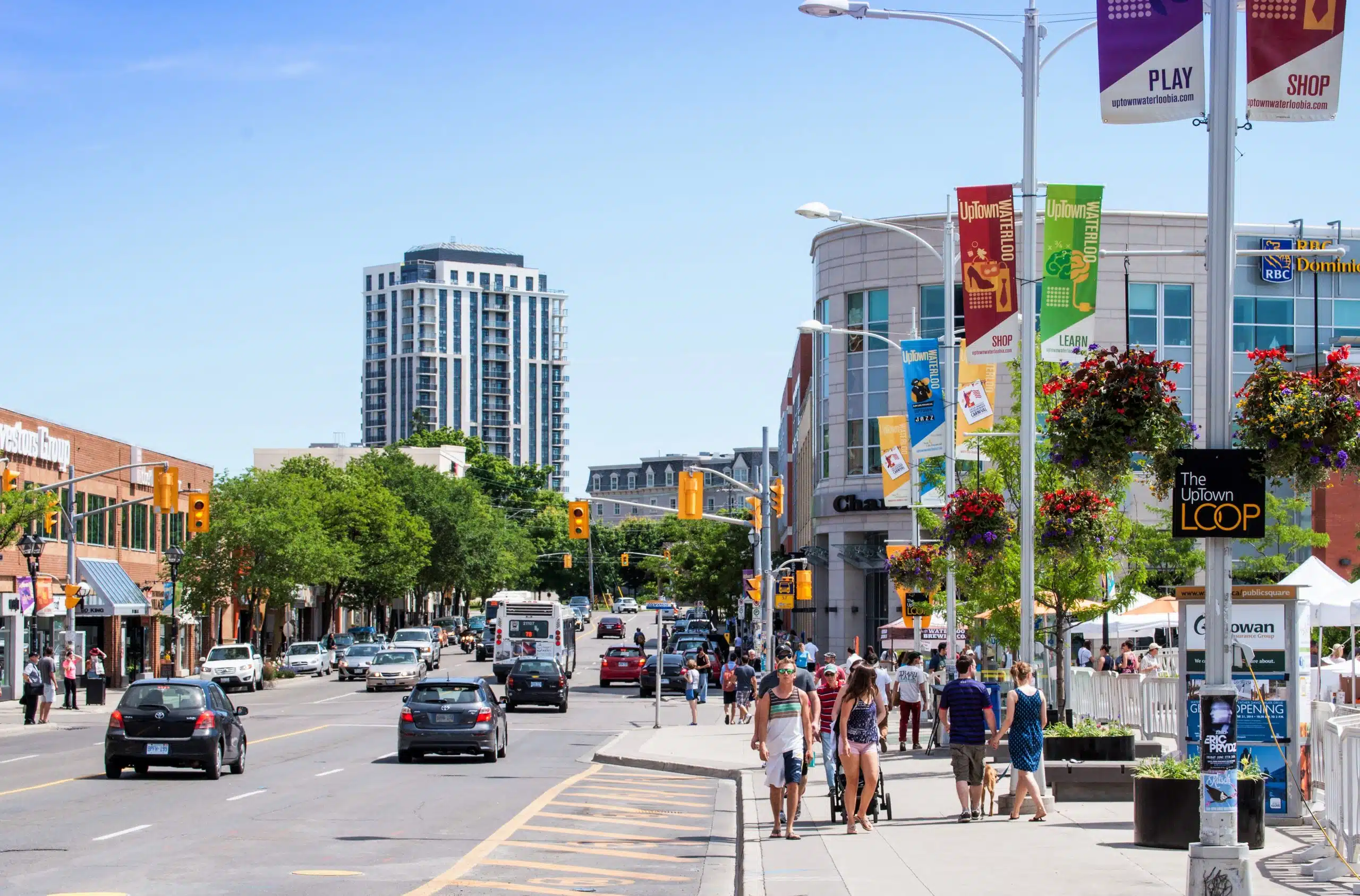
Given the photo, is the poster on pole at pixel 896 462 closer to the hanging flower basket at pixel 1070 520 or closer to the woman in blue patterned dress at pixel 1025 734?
the hanging flower basket at pixel 1070 520

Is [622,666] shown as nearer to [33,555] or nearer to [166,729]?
[33,555]

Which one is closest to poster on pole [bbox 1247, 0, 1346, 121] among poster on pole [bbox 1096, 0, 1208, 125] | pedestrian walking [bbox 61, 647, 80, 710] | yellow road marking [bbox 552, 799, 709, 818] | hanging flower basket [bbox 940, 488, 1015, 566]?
poster on pole [bbox 1096, 0, 1208, 125]

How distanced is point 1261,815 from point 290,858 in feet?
28.9

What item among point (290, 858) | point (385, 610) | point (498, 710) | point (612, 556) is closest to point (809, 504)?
point (385, 610)

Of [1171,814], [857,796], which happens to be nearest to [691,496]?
[857,796]

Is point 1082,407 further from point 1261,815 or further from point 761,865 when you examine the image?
point 761,865

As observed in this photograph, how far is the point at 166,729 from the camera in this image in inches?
925

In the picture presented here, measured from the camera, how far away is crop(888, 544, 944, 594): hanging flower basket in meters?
33.6

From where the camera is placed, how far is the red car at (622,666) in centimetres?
6222

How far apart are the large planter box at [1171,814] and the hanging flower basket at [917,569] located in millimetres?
18654

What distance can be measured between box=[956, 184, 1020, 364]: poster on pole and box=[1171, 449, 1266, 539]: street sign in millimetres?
10724

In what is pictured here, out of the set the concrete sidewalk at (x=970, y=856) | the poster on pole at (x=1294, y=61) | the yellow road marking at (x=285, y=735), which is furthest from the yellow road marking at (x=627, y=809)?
the yellow road marking at (x=285, y=735)

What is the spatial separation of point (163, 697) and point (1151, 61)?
1742 centimetres

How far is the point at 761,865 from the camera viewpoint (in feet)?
46.0
